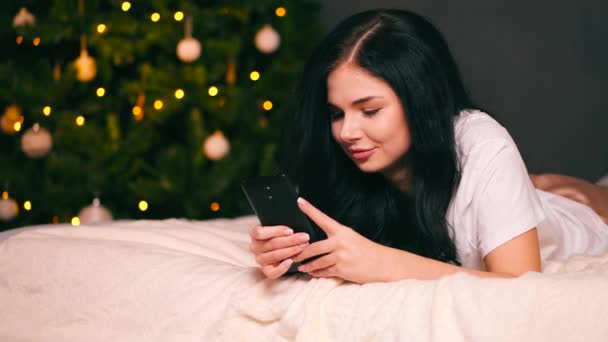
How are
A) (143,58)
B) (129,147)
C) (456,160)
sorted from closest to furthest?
(456,160), (129,147), (143,58)

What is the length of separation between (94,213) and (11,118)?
0.52m

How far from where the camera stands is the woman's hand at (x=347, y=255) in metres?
1.28

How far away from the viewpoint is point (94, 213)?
2.81 meters

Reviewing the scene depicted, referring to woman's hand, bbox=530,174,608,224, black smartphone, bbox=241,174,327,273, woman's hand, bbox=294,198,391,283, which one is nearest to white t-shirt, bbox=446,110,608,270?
woman's hand, bbox=294,198,391,283

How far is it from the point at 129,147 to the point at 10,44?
707 mm

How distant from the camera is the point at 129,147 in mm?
2941

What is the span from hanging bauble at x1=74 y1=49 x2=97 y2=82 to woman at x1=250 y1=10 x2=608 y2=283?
135 cm

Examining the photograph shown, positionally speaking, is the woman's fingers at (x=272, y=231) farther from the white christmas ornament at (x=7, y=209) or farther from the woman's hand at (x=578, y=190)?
the white christmas ornament at (x=7, y=209)

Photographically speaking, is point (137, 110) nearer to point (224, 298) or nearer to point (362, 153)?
point (362, 153)

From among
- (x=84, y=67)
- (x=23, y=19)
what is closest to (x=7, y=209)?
(x=84, y=67)

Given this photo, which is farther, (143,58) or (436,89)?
(143,58)

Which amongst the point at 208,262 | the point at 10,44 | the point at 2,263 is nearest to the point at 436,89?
the point at 208,262

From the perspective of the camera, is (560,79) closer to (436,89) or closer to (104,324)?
(436,89)

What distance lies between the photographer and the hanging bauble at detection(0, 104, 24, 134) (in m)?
2.85
